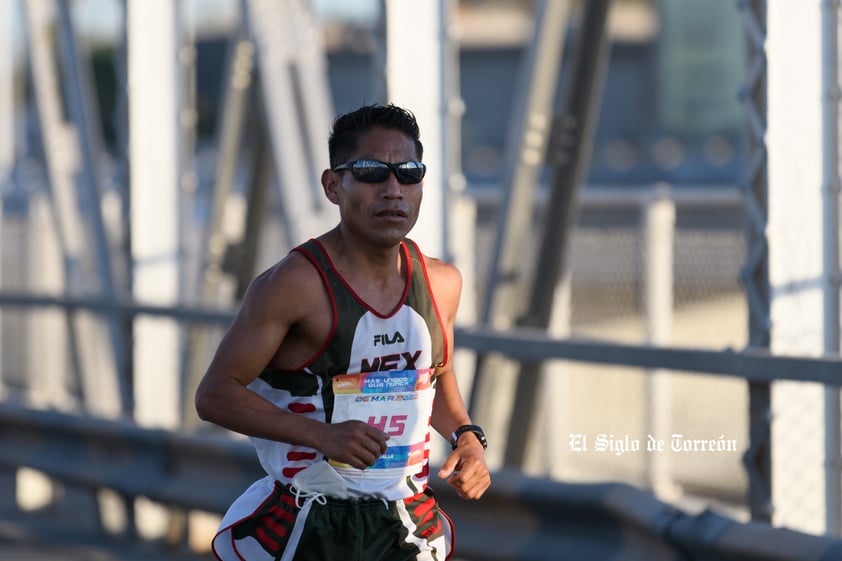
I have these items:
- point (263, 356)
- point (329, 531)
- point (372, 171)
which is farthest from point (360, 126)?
point (329, 531)

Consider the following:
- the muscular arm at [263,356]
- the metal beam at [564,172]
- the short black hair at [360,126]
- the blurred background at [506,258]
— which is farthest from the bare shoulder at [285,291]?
A: the metal beam at [564,172]

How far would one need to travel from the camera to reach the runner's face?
3.69m

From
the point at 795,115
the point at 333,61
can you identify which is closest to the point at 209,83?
the point at 333,61

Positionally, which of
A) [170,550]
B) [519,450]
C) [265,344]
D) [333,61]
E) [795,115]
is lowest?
[170,550]

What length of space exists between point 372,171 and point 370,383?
46 centimetres

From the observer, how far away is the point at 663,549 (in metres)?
5.22

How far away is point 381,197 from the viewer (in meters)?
3.69

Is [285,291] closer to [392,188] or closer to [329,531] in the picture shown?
[392,188]

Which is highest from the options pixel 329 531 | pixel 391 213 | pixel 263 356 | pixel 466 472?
pixel 391 213

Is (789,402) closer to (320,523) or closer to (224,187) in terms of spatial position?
(320,523)

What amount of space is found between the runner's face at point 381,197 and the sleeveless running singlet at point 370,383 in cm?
13

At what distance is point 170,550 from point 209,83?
67997mm

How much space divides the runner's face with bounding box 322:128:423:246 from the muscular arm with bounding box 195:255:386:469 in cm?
17

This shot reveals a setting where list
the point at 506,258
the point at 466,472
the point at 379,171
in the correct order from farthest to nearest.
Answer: the point at 506,258, the point at 466,472, the point at 379,171
